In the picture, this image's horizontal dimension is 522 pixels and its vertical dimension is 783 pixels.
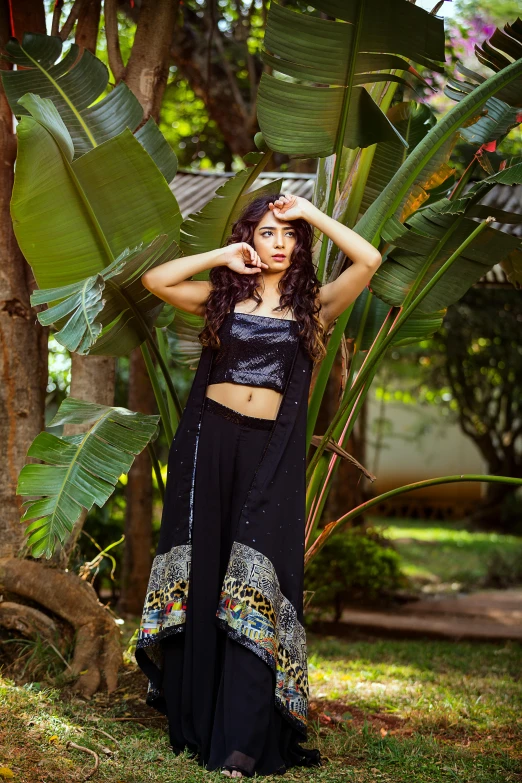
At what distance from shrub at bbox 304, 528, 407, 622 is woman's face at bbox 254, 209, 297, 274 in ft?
14.7

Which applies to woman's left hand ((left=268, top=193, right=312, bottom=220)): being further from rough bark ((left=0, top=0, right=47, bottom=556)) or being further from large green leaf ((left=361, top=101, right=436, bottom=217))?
rough bark ((left=0, top=0, right=47, bottom=556))

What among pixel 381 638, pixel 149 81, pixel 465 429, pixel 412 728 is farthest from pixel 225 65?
pixel 465 429

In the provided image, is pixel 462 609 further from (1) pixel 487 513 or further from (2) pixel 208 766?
(1) pixel 487 513

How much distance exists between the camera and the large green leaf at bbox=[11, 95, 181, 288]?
363cm

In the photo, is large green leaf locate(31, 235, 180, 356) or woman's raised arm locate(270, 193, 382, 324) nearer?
large green leaf locate(31, 235, 180, 356)

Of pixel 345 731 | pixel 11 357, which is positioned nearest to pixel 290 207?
pixel 11 357

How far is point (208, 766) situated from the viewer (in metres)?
3.23

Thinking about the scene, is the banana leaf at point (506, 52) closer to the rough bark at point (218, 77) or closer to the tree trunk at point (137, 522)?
the tree trunk at point (137, 522)

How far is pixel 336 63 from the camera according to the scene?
11.9 ft

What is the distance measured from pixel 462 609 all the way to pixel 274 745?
6693mm

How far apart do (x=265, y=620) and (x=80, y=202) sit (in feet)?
6.46

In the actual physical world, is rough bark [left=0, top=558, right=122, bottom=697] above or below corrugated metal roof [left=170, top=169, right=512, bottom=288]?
below

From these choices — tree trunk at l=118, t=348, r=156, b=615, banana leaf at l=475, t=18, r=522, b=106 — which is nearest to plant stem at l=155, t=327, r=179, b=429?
banana leaf at l=475, t=18, r=522, b=106

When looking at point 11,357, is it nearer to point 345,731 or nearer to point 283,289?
point 283,289
